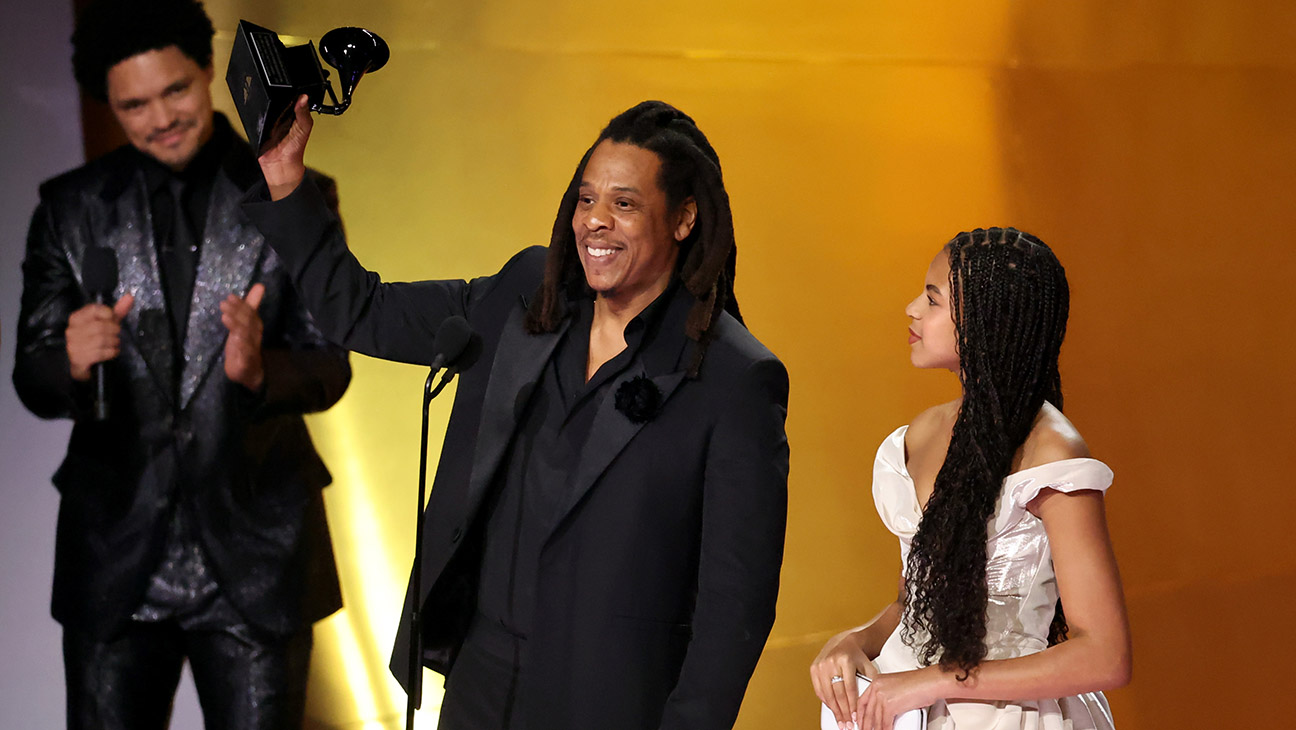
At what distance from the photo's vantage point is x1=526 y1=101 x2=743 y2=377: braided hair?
7.39ft

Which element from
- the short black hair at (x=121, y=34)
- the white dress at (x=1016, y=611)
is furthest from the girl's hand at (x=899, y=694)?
the short black hair at (x=121, y=34)

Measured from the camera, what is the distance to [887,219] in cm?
405

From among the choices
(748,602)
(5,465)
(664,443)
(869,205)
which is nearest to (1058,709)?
(748,602)

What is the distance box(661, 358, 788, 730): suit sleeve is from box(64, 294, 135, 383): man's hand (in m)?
1.62

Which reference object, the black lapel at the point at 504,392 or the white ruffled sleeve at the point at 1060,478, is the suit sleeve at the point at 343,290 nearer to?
the black lapel at the point at 504,392

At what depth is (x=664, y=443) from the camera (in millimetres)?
2141

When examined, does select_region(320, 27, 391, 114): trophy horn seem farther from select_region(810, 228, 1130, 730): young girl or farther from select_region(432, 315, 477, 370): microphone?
select_region(810, 228, 1130, 730): young girl

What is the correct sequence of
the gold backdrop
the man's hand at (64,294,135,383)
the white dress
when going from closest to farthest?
1. the white dress
2. the man's hand at (64,294,135,383)
3. the gold backdrop

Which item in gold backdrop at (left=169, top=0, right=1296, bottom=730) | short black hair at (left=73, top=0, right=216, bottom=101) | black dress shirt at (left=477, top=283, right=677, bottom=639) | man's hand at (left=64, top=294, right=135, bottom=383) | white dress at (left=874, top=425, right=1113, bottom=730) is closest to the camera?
white dress at (left=874, top=425, right=1113, bottom=730)

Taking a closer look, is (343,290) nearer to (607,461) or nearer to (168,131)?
(607,461)

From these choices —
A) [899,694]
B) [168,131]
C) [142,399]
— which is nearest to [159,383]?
[142,399]

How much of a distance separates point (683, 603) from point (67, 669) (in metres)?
1.74

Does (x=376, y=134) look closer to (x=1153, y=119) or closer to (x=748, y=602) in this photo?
(x=748, y=602)

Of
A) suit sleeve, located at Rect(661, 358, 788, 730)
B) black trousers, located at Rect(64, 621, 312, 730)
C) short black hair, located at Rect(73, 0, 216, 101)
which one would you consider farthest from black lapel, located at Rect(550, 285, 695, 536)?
short black hair, located at Rect(73, 0, 216, 101)
